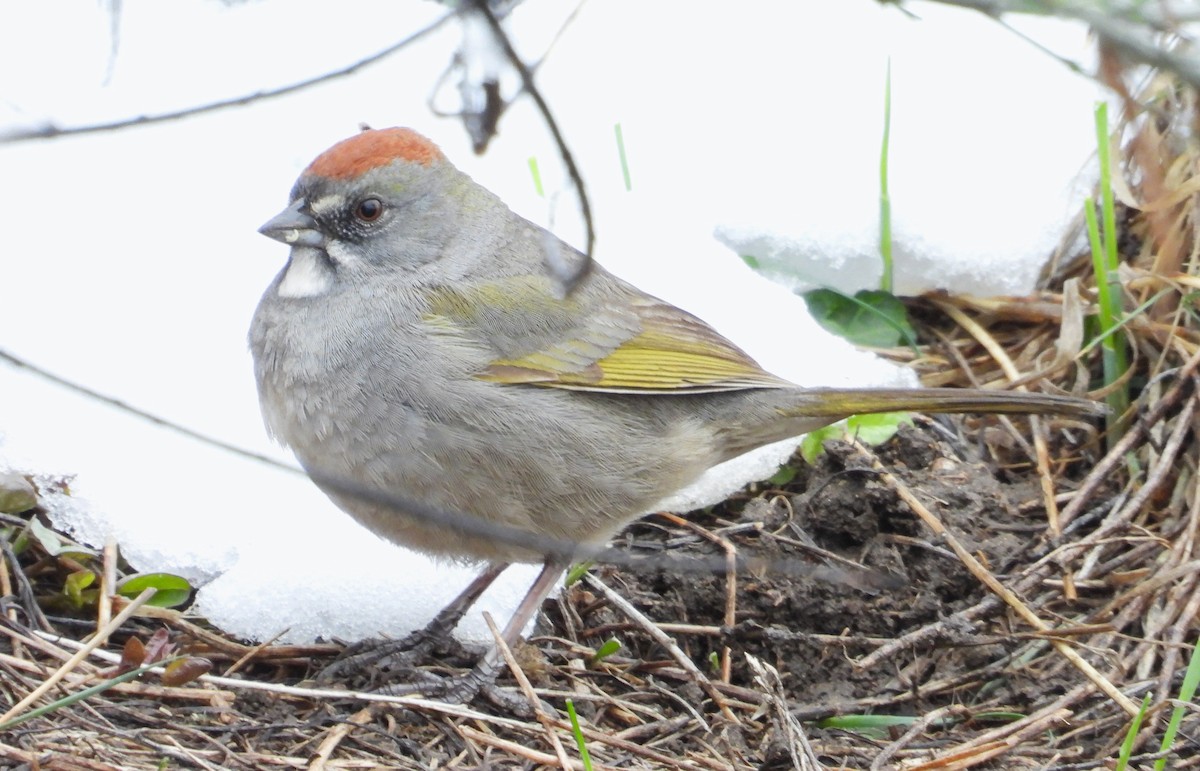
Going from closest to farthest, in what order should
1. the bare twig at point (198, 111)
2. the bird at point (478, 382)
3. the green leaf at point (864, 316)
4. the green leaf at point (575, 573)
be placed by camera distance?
1. the bare twig at point (198, 111)
2. the bird at point (478, 382)
3. the green leaf at point (575, 573)
4. the green leaf at point (864, 316)

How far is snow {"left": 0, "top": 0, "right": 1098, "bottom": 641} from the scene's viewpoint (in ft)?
13.6

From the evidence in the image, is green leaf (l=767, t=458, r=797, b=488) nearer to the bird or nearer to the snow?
the snow

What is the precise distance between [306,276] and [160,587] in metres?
0.93

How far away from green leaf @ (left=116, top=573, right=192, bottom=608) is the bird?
1.60ft

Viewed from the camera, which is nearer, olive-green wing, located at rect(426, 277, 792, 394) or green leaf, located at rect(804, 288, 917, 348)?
olive-green wing, located at rect(426, 277, 792, 394)

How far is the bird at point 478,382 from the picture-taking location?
362 cm

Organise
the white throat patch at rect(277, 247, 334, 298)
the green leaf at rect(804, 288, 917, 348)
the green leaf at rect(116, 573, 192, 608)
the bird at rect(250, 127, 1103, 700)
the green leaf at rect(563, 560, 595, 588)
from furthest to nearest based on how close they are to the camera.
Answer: the green leaf at rect(804, 288, 917, 348) < the green leaf at rect(563, 560, 595, 588) < the white throat patch at rect(277, 247, 334, 298) < the green leaf at rect(116, 573, 192, 608) < the bird at rect(250, 127, 1103, 700)

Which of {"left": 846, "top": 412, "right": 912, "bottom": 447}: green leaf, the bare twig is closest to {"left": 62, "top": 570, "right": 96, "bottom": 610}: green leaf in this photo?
the bare twig

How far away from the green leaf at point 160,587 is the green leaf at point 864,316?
8.54 feet

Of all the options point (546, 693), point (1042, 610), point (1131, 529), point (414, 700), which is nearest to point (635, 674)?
point (546, 693)

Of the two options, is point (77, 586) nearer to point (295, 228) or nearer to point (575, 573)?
point (295, 228)

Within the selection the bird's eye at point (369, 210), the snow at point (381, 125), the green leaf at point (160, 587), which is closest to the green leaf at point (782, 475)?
the snow at point (381, 125)

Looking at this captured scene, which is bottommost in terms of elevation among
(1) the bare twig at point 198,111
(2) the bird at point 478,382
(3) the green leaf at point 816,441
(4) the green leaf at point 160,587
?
(4) the green leaf at point 160,587

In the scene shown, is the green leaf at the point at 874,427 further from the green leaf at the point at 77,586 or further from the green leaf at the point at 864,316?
the green leaf at the point at 77,586
